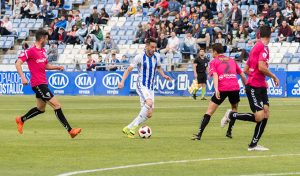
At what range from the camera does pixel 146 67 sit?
2075 cm

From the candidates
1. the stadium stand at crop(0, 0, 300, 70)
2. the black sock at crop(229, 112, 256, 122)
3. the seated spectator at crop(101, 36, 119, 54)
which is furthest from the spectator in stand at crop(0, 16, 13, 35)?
the black sock at crop(229, 112, 256, 122)

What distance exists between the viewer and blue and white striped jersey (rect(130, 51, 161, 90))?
2077 centimetres

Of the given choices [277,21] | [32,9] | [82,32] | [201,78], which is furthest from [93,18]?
[201,78]

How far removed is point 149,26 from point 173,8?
299 centimetres

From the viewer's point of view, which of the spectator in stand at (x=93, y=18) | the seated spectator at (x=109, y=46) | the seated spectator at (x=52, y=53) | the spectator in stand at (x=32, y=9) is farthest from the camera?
the spectator in stand at (x=32, y=9)

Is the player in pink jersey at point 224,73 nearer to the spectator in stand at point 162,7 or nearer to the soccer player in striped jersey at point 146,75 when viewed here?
the soccer player in striped jersey at point 146,75

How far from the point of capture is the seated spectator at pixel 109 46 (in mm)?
49250

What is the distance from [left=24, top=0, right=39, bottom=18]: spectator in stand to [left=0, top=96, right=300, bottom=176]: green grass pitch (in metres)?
28.1

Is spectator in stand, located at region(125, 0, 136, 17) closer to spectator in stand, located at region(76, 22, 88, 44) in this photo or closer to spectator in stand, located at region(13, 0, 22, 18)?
spectator in stand, located at region(76, 22, 88, 44)

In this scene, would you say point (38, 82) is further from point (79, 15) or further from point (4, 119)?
point (79, 15)

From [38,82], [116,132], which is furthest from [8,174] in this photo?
[116,132]

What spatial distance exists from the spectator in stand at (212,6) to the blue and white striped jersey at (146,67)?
27.5m

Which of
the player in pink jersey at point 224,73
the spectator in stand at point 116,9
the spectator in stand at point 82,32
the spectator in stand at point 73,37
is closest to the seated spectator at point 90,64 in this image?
the spectator in stand at point 82,32

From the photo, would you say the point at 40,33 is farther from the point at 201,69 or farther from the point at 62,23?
the point at 62,23
